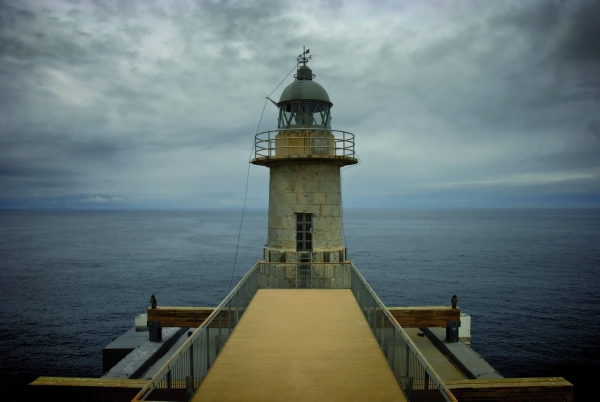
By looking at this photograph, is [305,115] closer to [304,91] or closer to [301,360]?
[304,91]

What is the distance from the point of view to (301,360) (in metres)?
9.75

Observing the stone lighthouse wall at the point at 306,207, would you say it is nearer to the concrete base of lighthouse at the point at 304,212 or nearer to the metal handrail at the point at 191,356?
the concrete base of lighthouse at the point at 304,212

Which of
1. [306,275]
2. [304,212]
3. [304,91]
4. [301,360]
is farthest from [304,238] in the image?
[301,360]

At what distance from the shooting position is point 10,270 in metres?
65.2

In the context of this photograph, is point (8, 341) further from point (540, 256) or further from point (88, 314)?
point (540, 256)

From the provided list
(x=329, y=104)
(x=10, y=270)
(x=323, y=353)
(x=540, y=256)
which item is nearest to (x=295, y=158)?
(x=329, y=104)

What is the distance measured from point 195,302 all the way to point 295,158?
30121mm

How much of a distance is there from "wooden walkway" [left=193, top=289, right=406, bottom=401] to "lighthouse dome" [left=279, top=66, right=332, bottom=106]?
395 inches

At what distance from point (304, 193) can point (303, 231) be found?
1687mm

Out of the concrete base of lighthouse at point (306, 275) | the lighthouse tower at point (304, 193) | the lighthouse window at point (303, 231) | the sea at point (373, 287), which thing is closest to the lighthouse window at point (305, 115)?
the lighthouse tower at point (304, 193)

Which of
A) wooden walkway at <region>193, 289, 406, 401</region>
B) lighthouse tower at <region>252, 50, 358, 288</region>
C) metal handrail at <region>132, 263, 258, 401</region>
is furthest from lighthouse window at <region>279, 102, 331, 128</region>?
metal handrail at <region>132, 263, 258, 401</region>

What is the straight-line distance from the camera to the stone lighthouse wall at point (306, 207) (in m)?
19.7

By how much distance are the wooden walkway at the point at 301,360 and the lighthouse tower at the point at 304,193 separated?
17.9 feet

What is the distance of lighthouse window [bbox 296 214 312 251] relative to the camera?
64.9 feet
